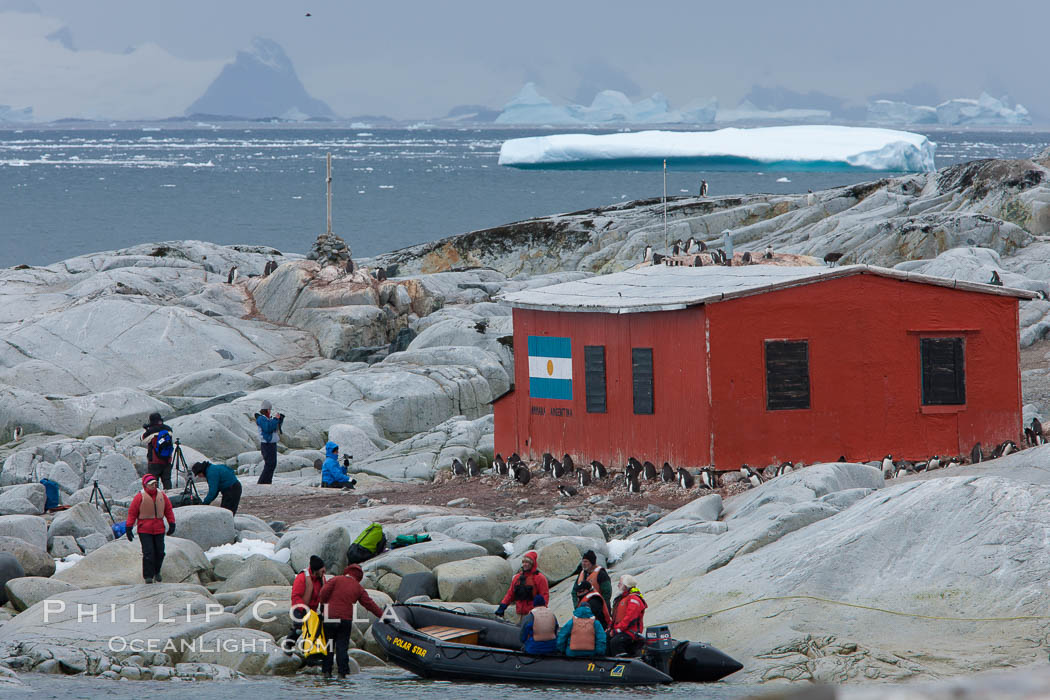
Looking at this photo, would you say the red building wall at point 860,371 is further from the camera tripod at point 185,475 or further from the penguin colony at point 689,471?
the camera tripod at point 185,475

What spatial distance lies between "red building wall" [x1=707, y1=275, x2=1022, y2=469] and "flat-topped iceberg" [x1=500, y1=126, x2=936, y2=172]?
5086 centimetres

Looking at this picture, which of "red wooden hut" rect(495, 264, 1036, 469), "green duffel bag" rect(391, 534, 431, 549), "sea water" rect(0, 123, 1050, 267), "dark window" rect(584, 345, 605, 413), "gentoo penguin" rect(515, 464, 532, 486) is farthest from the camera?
"sea water" rect(0, 123, 1050, 267)

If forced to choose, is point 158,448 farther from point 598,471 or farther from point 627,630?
point 627,630

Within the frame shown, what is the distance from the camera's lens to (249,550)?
17.9 metres

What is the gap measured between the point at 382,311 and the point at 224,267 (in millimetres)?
11204

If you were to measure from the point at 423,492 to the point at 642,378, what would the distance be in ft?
15.2

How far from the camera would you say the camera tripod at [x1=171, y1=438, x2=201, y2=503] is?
773 inches

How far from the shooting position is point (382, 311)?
3641 centimetres

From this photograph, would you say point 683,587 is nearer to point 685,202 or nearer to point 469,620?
point 469,620

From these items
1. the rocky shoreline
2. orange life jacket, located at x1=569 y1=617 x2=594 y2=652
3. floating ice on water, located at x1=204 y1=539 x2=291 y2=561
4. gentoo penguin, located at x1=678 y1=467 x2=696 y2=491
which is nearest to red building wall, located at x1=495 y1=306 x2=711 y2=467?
gentoo penguin, located at x1=678 y1=467 x2=696 y2=491

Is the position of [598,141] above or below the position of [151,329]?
above

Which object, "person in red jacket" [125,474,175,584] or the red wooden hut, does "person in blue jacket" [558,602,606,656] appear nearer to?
"person in red jacket" [125,474,175,584]

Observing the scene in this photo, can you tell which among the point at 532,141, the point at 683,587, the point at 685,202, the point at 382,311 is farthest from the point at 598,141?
the point at 683,587

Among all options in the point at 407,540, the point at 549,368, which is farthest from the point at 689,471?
the point at 407,540
